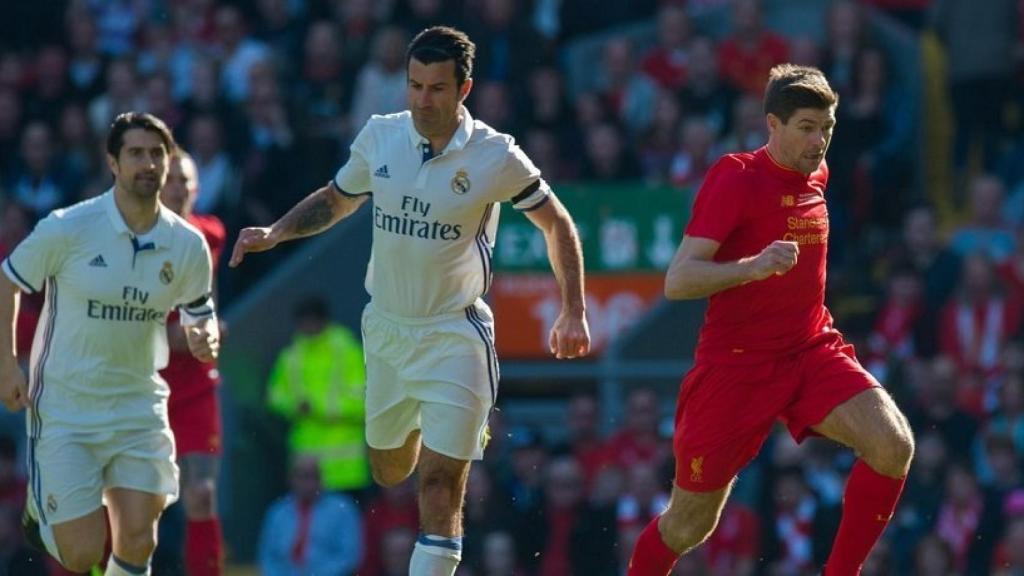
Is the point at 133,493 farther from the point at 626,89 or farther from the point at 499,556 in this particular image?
the point at 626,89

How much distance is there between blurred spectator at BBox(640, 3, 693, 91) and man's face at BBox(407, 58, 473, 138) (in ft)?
27.0

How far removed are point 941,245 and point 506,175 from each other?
277 inches

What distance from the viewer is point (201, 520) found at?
37.5 feet

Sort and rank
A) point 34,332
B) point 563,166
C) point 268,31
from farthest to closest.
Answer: point 268,31
point 563,166
point 34,332

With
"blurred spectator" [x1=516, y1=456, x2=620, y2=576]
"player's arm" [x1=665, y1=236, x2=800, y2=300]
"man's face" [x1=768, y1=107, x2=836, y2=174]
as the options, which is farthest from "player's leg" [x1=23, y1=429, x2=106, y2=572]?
"blurred spectator" [x1=516, y1=456, x2=620, y2=576]

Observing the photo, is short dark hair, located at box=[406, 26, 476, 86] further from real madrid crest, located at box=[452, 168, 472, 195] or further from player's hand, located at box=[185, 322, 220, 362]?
player's hand, located at box=[185, 322, 220, 362]

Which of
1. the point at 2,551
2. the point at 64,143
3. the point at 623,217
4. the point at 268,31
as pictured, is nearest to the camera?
the point at 2,551

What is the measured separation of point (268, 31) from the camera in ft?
63.7

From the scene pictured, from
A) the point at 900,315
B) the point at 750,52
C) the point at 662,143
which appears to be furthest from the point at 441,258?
the point at 750,52

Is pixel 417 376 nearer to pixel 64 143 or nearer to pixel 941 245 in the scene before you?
pixel 941 245

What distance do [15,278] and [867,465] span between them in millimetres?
3887

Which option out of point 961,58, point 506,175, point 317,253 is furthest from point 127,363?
point 961,58

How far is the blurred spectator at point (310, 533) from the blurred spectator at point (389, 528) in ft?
0.30

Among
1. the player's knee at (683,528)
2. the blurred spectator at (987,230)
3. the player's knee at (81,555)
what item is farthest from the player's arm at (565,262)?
the blurred spectator at (987,230)
